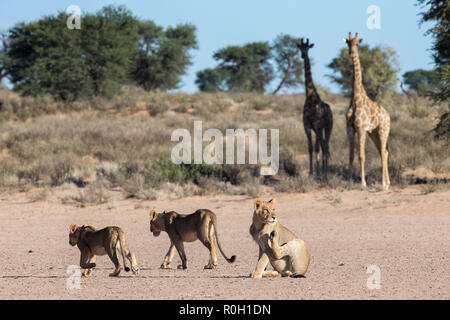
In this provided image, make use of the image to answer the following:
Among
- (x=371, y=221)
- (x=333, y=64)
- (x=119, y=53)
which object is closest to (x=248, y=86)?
(x=333, y=64)

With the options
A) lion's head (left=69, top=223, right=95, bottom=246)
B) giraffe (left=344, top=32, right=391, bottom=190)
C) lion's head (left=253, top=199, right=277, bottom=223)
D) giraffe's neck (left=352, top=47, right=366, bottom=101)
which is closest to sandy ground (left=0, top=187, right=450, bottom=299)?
lion's head (left=69, top=223, right=95, bottom=246)

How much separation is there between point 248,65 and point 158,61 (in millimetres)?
9683

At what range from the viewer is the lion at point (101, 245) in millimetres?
7450

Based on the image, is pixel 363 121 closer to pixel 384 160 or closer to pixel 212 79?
pixel 384 160

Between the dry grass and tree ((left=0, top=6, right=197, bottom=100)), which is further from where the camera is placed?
tree ((left=0, top=6, right=197, bottom=100))

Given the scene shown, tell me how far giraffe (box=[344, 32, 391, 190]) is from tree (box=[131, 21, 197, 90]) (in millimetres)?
30371

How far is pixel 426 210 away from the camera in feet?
44.0

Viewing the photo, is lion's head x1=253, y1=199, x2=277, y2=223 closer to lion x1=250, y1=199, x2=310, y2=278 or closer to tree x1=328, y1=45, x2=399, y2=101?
lion x1=250, y1=199, x2=310, y2=278

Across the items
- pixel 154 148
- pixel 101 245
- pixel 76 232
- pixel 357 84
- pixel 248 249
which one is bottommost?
pixel 248 249

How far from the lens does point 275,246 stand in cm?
702

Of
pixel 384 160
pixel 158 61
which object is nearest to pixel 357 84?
pixel 384 160

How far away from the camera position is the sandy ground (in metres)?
6.66
